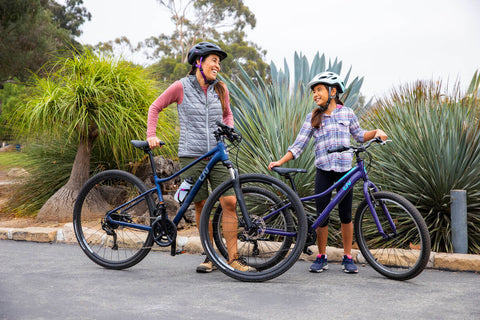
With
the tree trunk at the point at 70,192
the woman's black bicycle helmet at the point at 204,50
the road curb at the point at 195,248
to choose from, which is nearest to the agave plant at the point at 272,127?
the road curb at the point at 195,248

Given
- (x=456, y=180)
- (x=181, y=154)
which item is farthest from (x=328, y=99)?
(x=456, y=180)

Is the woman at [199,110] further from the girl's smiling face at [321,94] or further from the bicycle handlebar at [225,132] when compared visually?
the girl's smiling face at [321,94]

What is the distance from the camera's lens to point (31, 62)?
17.5 m

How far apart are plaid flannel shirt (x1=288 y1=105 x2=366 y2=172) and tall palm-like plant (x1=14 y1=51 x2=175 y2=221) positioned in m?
3.08

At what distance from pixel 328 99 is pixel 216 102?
0.95 m

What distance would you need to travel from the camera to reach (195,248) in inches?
211

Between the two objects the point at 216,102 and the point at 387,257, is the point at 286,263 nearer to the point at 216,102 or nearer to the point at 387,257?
the point at 387,257

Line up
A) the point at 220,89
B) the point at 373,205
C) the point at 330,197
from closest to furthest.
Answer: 1. the point at 373,205
2. the point at 330,197
3. the point at 220,89

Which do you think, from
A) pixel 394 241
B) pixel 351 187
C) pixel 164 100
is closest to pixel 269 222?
pixel 351 187

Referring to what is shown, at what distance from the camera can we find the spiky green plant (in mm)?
5062

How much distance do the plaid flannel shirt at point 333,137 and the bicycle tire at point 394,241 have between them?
0.39 meters

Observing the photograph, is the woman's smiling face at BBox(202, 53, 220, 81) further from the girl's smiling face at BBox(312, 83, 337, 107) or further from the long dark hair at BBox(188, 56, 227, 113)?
the girl's smiling face at BBox(312, 83, 337, 107)

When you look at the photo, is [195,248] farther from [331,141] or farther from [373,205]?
[373,205]

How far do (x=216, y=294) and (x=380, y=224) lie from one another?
1491 millimetres
